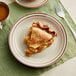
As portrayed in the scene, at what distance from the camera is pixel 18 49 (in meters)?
1.15

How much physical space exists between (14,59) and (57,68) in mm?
273

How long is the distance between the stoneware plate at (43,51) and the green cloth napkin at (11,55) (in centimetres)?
5

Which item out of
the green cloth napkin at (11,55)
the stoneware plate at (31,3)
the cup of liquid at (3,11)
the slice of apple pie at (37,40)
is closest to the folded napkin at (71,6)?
the green cloth napkin at (11,55)

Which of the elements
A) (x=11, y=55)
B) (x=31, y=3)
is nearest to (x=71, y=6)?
(x=31, y=3)

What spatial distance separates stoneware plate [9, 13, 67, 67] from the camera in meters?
1.10

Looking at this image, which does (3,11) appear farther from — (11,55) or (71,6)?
(71,6)

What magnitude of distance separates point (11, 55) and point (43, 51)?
203mm

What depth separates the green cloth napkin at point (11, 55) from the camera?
1.11m

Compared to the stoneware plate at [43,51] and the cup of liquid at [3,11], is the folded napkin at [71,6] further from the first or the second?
the cup of liquid at [3,11]

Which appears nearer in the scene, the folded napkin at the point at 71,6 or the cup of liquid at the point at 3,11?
the cup of liquid at the point at 3,11

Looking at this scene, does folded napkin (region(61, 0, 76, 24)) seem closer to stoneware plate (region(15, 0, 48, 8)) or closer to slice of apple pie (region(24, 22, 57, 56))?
stoneware plate (region(15, 0, 48, 8))

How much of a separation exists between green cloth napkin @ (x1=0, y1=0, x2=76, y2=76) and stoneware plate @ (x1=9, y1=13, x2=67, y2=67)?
0.05 meters

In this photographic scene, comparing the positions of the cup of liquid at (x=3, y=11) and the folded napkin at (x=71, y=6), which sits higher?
the folded napkin at (x=71, y=6)

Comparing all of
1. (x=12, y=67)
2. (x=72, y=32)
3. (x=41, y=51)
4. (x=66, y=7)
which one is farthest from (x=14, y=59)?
(x=66, y=7)
